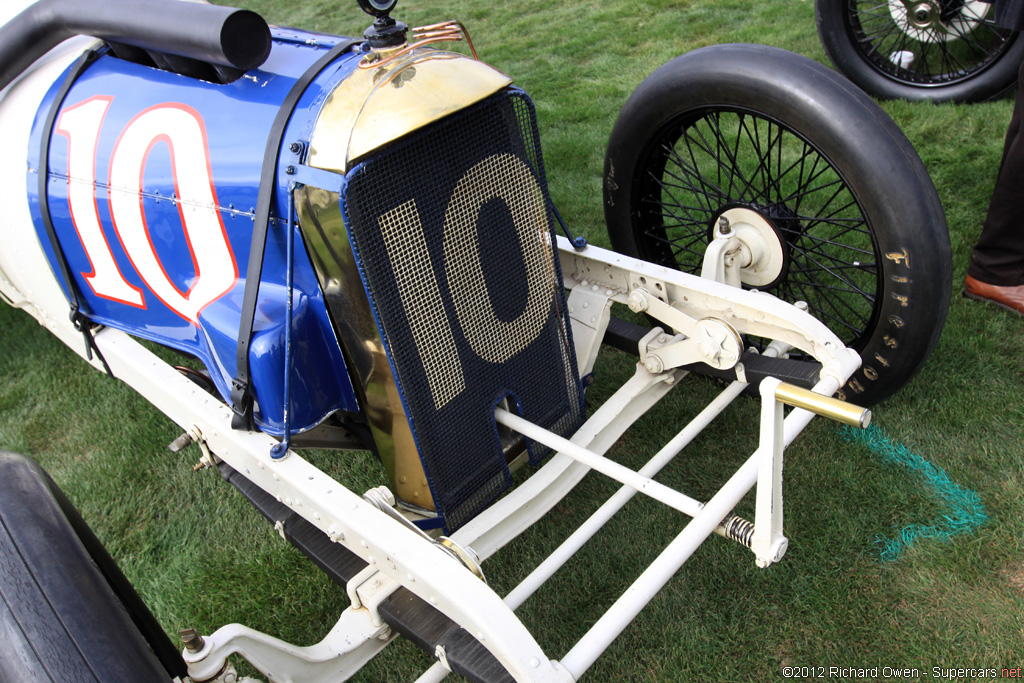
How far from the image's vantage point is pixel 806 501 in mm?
2463

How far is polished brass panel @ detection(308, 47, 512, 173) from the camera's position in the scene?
165 cm

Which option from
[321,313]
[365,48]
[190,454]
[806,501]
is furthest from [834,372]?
[190,454]

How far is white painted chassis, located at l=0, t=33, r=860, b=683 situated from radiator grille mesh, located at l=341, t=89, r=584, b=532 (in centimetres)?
13

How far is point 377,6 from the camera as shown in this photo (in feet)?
5.72

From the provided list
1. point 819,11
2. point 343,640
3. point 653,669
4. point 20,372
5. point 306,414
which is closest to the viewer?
point 343,640

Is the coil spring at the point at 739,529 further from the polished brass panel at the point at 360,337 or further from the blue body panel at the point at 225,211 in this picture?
the blue body panel at the point at 225,211

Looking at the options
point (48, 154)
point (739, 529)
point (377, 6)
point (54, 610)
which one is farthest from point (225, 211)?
point (739, 529)

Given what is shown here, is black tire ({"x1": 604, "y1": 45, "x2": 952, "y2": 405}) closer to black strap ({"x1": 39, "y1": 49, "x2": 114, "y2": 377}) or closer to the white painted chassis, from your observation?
the white painted chassis

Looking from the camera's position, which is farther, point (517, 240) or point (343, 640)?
point (517, 240)

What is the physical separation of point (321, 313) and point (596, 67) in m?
4.73

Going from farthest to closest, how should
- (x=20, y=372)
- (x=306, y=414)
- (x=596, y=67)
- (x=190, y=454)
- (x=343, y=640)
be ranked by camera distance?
1. (x=596, y=67)
2. (x=20, y=372)
3. (x=190, y=454)
4. (x=306, y=414)
5. (x=343, y=640)

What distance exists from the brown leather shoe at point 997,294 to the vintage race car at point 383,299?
41.3 inches

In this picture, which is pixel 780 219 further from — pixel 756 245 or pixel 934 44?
pixel 934 44

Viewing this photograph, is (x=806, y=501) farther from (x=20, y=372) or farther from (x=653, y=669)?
(x=20, y=372)
